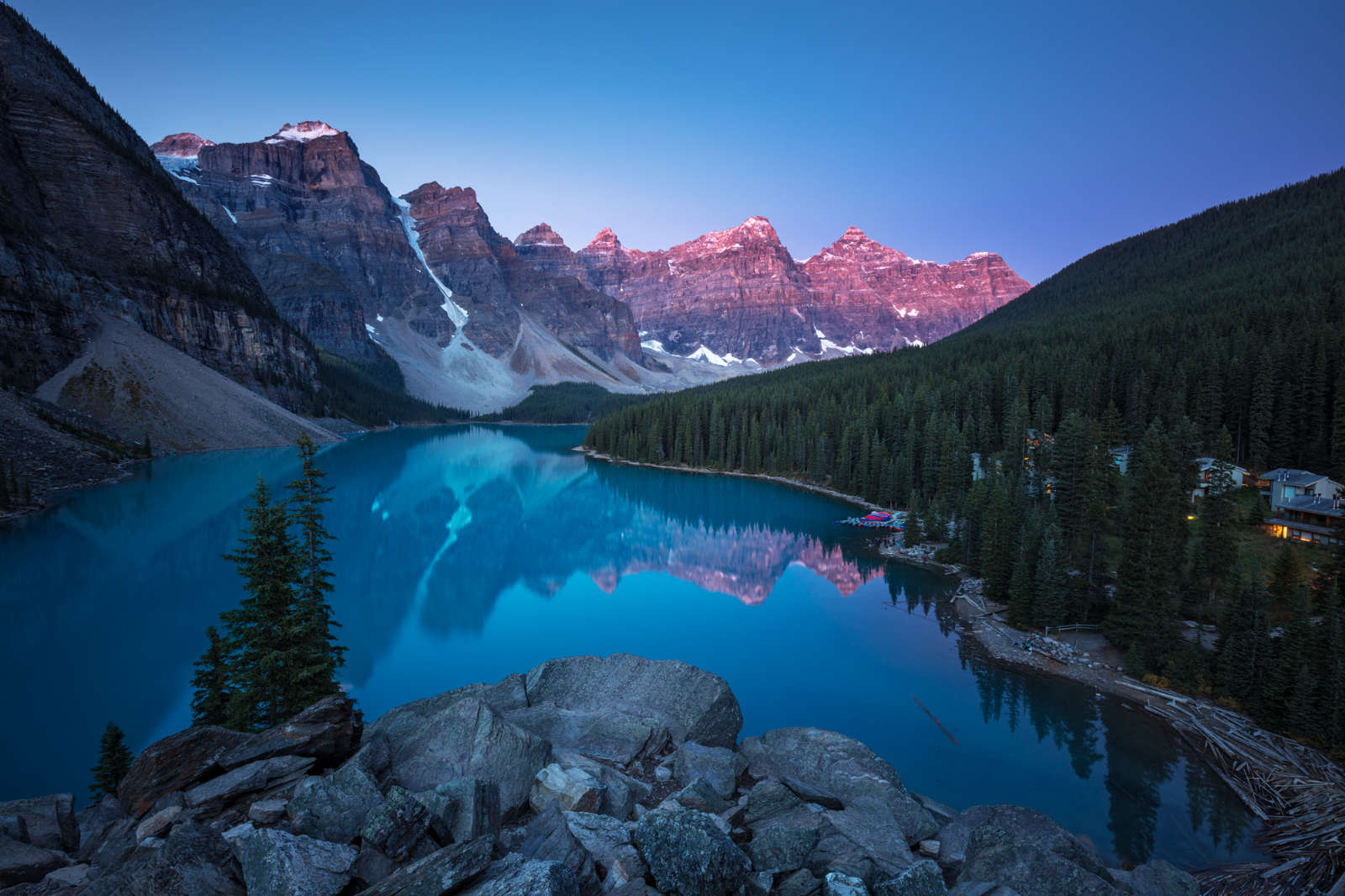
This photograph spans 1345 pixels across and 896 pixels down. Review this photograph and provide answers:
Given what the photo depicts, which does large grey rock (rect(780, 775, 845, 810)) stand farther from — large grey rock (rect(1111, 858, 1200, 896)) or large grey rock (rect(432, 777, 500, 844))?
large grey rock (rect(432, 777, 500, 844))

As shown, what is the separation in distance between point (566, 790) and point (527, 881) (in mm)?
2486

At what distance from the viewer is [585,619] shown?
30547mm

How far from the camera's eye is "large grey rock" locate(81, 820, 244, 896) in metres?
5.13

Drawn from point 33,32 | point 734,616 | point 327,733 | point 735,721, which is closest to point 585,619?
point 734,616

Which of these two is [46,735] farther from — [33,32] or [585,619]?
[33,32]

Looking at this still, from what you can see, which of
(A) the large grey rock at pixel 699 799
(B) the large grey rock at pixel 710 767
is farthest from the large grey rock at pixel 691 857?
(B) the large grey rock at pixel 710 767

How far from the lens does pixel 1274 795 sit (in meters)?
15.3

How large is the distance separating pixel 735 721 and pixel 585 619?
66.0ft

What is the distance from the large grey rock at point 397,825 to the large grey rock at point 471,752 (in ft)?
5.30

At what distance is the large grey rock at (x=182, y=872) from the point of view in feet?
A: 16.8

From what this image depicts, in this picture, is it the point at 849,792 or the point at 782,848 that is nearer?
the point at 782,848

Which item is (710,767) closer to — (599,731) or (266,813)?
(599,731)

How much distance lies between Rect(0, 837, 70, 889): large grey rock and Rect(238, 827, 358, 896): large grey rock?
2.46 meters

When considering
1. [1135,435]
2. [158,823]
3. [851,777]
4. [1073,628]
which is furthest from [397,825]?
[1135,435]
